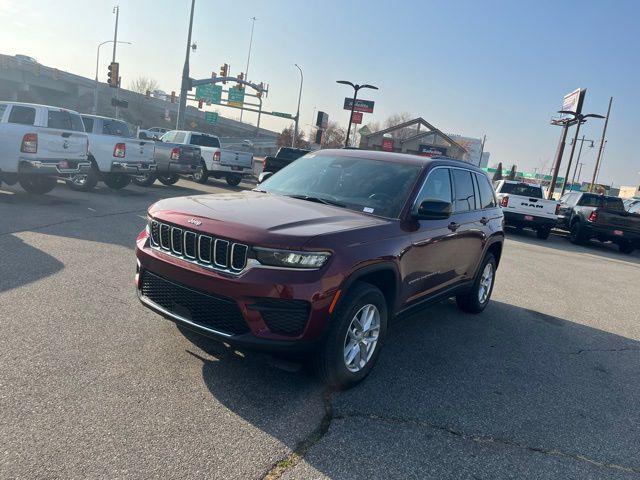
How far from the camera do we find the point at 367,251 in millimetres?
3652

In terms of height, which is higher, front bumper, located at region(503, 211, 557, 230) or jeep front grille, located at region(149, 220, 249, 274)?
front bumper, located at region(503, 211, 557, 230)

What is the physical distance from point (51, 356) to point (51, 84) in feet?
239

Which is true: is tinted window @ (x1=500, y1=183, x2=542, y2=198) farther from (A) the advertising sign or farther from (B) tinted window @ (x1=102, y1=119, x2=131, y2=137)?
(A) the advertising sign

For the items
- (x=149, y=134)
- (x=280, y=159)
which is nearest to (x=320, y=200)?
(x=280, y=159)

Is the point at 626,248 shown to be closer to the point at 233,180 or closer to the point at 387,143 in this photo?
the point at 233,180

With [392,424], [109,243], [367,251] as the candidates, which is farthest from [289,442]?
[109,243]

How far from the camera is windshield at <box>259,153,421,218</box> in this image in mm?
4387

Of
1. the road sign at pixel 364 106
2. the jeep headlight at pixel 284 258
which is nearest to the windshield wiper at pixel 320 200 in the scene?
the jeep headlight at pixel 284 258

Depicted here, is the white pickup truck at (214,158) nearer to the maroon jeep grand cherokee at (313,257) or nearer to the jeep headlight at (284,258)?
the maroon jeep grand cherokee at (313,257)

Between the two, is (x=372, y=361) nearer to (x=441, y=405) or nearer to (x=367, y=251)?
(x=441, y=405)

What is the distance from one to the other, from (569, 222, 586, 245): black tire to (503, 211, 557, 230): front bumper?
1256 mm

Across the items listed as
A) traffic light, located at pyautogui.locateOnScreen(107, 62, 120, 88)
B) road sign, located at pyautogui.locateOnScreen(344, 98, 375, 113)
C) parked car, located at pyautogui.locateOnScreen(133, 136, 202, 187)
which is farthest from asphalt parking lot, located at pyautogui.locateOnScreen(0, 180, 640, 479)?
road sign, located at pyautogui.locateOnScreen(344, 98, 375, 113)

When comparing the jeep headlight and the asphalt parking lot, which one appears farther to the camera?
the jeep headlight

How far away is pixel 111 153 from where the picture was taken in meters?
13.1
